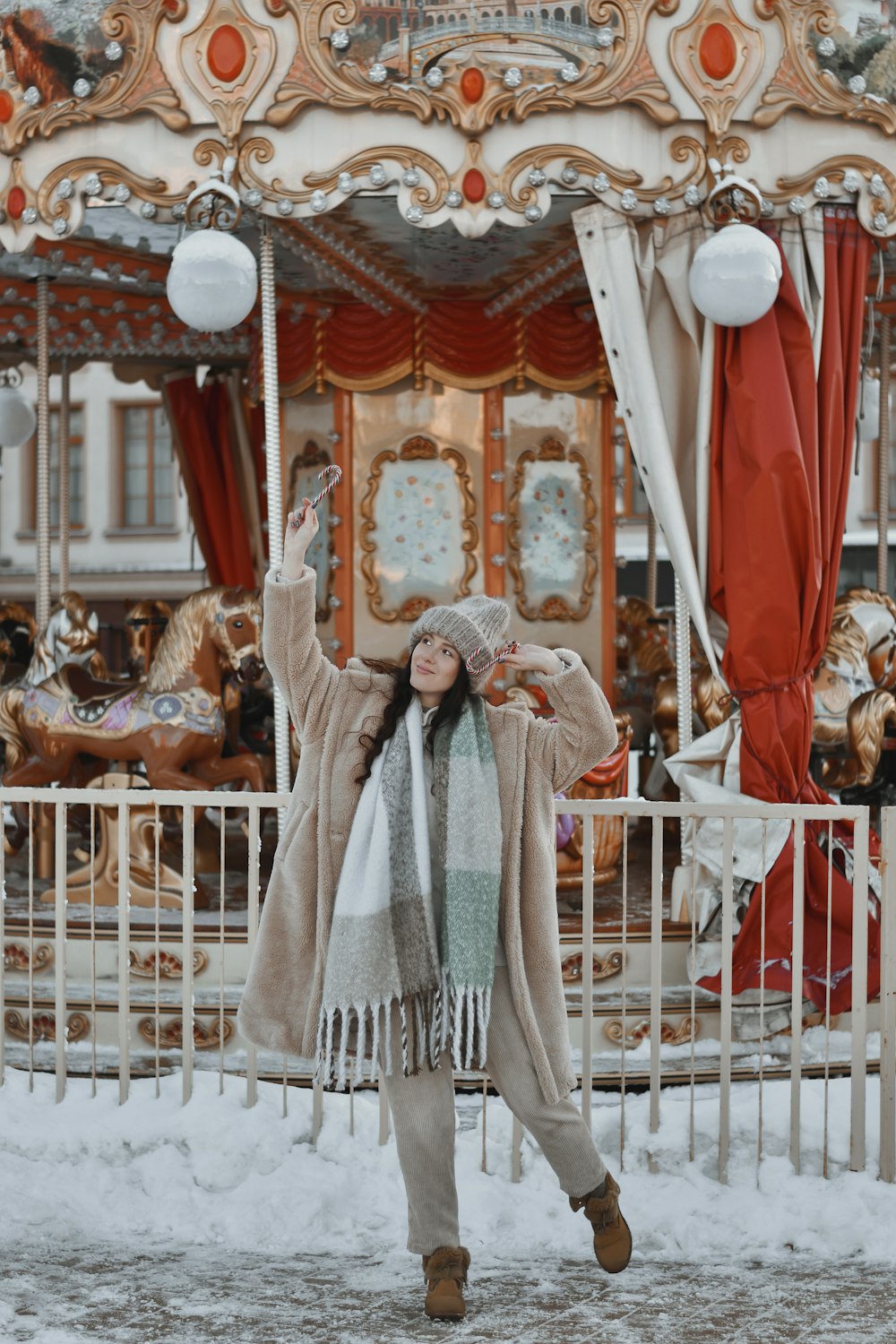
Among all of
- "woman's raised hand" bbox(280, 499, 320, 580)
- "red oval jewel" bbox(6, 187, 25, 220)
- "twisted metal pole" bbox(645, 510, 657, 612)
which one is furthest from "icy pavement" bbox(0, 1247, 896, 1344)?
"twisted metal pole" bbox(645, 510, 657, 612)

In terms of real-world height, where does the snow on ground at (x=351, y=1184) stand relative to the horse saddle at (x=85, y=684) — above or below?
below

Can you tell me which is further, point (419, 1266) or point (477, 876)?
point (419, 1266)

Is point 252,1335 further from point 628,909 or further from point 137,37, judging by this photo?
point 137,37

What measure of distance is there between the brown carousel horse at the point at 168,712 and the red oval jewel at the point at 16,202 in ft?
5.74

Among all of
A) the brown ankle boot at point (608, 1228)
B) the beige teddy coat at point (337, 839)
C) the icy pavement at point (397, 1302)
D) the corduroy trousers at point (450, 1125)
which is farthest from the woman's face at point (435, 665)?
the icy pavement at point (397, 1302)

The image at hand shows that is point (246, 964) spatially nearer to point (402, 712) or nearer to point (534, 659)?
point (402, 712)

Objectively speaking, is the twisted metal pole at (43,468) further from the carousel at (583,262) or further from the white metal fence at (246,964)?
the white metal fence at (246,964)

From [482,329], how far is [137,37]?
2.53 metres

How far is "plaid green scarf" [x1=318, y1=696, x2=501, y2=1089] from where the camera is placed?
3613 millimetres

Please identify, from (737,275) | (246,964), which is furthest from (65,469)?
(737,275)

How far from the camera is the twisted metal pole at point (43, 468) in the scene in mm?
7344

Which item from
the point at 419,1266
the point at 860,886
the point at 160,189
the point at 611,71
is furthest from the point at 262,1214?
the point at 611,71

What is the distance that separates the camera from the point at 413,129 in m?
6.10

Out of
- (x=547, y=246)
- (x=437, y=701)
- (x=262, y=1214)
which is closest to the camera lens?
(x=437, y=701)
